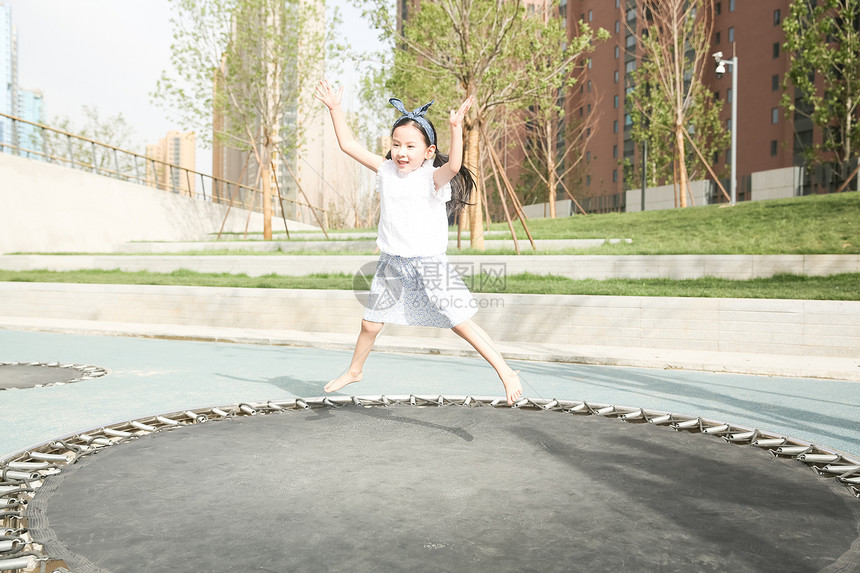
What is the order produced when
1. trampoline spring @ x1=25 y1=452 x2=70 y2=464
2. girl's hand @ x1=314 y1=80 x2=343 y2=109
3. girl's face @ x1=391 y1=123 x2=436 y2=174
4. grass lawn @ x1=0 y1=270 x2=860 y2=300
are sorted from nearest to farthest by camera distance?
trampoline spring @ x1=25 y1=452 x2=70 y2=464
girl's face @ x1=391 y1=123 x2=436 y2=174
girl's hand @ x1=314 y1=80 x2=343 y2=109
grass lawn @ x1=0 y1=270 x2=860 y2=300

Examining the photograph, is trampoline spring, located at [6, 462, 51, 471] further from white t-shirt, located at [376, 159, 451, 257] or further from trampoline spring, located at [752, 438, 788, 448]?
trampoline spring, located at [752, 438, 788, 448]

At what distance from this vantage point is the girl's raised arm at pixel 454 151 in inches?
139

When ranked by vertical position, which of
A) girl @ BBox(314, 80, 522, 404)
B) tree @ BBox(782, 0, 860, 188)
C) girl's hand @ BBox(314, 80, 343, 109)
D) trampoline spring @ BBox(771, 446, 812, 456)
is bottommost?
trampoline spring @ BBox(771, 446, 812, 456)

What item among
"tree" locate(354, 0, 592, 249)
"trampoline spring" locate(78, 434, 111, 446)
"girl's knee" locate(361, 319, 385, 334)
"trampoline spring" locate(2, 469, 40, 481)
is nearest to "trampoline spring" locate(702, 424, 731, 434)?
"girl's knee" locate(361, 319, 385, 334)

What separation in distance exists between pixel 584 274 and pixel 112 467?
10221 millimetres

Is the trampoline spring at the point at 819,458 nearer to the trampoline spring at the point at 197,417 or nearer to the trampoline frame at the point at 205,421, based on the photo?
the trampoline frame at the point at 205,421

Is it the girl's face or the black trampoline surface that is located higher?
the girl's face

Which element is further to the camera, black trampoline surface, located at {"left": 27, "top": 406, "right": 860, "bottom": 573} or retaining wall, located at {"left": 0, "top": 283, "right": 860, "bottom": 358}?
retaining wall, located at {"left": 0, "top": 283, "right": 860, "bottom": 358}

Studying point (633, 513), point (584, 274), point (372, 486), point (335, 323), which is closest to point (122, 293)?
point (335, 323)

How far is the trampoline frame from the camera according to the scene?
7.10 feet

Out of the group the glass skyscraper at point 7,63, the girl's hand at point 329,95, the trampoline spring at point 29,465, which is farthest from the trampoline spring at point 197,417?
the glass skyscraper at point 7,63

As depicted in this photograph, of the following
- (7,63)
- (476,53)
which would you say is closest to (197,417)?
(476,53)

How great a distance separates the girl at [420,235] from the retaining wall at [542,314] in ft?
17.0

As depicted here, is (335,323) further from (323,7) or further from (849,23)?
(849,23)
